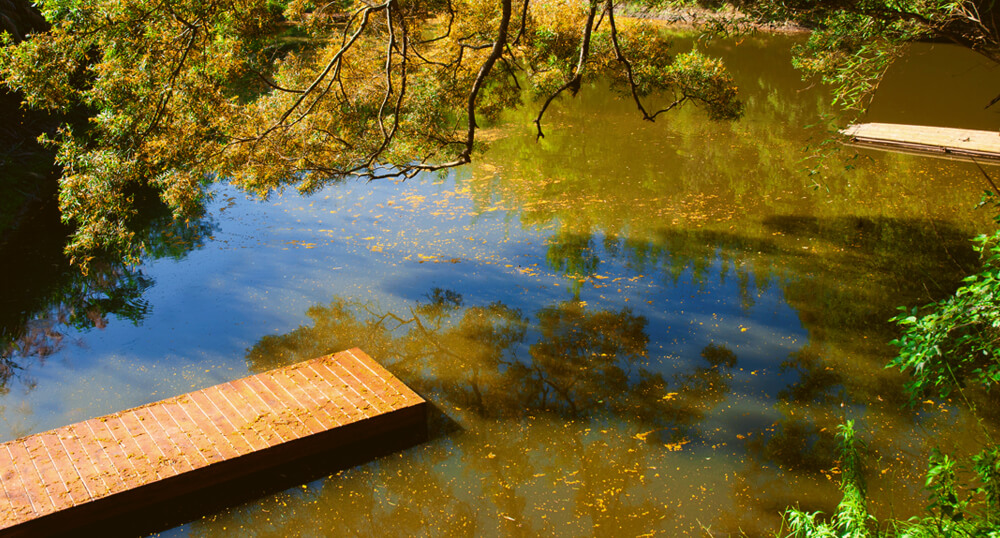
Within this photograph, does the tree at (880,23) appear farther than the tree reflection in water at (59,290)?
No

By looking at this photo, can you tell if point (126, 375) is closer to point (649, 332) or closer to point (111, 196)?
point (111, 196)

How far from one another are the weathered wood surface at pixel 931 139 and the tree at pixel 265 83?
4.22 metres

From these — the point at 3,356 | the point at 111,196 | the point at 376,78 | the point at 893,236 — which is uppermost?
the point at 376,78

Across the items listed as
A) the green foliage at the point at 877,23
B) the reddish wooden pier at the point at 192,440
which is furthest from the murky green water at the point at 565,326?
the green foliage at the point at 877,23

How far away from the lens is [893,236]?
8688 mm

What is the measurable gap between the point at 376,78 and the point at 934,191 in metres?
7.76

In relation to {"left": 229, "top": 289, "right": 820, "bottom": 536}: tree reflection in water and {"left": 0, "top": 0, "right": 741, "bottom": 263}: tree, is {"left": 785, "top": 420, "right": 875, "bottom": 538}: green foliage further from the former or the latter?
{"left": 0, "top": 0, "right": 741, "bottom": 263}: tree

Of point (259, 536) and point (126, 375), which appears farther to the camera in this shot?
point (126, 375)

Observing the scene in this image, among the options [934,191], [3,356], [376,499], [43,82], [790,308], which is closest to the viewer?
[376,499]

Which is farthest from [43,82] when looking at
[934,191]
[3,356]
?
[934,191]

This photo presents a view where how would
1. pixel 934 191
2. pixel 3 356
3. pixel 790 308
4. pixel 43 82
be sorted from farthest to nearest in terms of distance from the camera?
pixel 934 191 < pixel 790 308 < pixel 3 356 < pixel 43 82

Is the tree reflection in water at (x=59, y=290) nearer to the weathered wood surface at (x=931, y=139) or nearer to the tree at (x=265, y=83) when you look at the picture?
the tree at (x=265, y=83)

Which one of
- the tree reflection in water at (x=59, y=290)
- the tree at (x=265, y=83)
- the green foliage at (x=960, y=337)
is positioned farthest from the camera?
the tree reflection in water at (x=59, y=290)

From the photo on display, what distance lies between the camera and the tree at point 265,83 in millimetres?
5539
